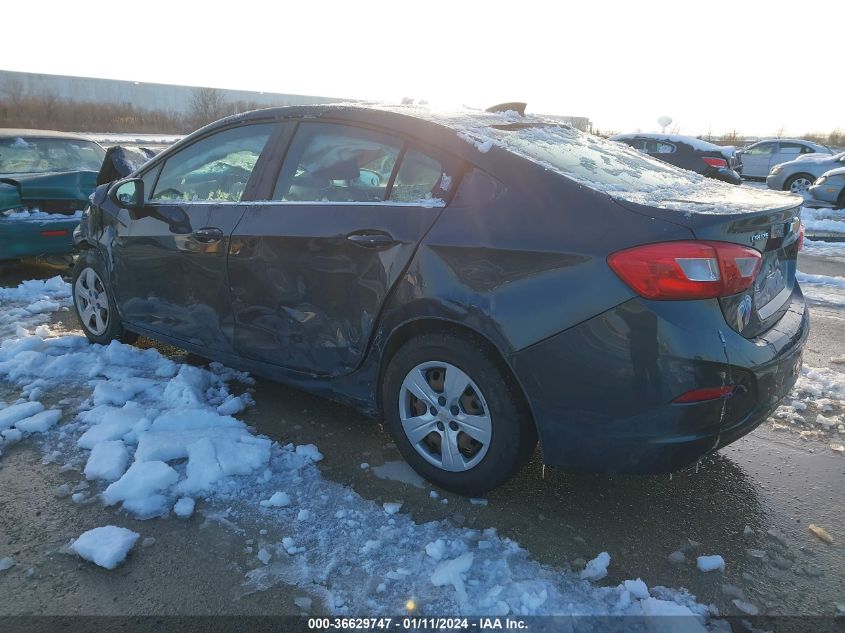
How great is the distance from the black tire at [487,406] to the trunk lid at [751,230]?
2.71 feet

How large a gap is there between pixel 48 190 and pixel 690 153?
13504mm

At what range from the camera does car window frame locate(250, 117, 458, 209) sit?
2.76 meters

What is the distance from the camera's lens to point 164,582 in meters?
2.34

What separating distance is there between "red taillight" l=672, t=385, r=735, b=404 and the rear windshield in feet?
2.76

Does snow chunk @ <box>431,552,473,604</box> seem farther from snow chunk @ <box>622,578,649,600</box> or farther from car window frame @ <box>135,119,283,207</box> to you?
car window frame @ <box>135,119,283,207</box>

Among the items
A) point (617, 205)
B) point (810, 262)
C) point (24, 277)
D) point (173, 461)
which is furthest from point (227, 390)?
point (810, 262)

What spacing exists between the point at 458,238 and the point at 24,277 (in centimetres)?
651

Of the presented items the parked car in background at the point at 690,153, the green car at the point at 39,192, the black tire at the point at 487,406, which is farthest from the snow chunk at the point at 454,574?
the parked car in background at the point at 690,153

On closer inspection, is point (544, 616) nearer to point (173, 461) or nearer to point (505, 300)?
point (505, 300)

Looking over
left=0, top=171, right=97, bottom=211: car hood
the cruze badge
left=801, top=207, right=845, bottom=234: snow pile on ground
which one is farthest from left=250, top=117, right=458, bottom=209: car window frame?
left=801, top=207, right=845, bottom=234: snow pile on ground

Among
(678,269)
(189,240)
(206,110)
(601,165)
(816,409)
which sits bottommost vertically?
(206,110)

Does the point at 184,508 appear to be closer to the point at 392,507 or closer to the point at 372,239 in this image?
the point at 392,507

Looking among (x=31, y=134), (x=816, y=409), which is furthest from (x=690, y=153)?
(x=31, y=134)

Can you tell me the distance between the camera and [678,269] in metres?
2.24
